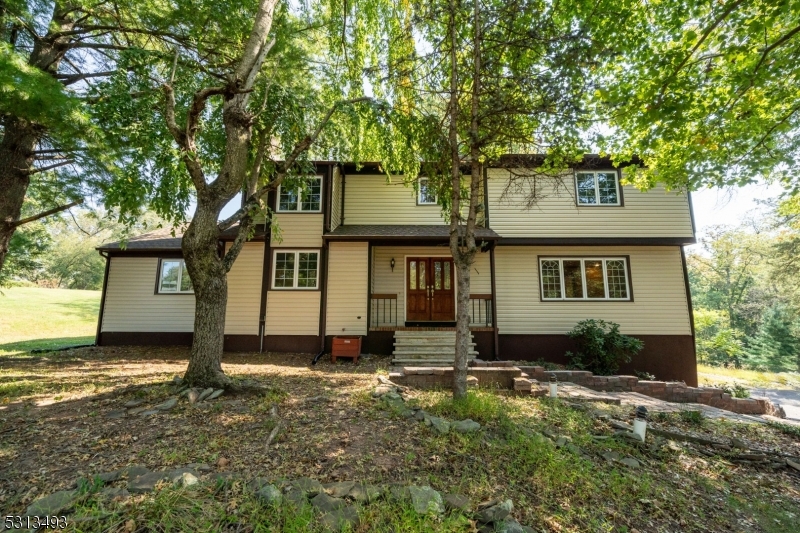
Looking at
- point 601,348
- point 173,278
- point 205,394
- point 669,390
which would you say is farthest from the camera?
point 173,278

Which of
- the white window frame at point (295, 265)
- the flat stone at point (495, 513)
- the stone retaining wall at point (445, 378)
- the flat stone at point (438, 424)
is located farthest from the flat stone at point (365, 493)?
the white window frame at point (295, 265)

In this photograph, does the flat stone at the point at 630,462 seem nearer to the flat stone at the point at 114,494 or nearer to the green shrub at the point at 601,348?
the flat stone at the point at 114,494

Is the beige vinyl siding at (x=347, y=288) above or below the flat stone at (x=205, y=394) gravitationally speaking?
above

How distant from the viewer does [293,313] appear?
9.51 m

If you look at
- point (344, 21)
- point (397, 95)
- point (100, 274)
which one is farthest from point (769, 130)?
point (100, 274)

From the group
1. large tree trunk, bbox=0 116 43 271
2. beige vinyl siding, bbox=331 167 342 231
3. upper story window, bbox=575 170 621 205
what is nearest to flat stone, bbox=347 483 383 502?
beige vinyl siding, bbox=331 167 342 231

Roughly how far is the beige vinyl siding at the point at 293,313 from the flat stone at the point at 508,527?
7.76 metres

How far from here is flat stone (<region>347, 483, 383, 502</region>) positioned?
2.44 meters

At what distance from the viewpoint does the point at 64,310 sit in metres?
19.2

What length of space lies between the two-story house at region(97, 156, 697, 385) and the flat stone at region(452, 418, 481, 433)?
213 inches

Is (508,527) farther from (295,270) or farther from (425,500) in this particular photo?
(295,270)

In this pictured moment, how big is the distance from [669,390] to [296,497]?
7624 mm

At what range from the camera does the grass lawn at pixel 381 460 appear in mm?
2287

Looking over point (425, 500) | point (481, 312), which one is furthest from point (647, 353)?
point (425, 500)
